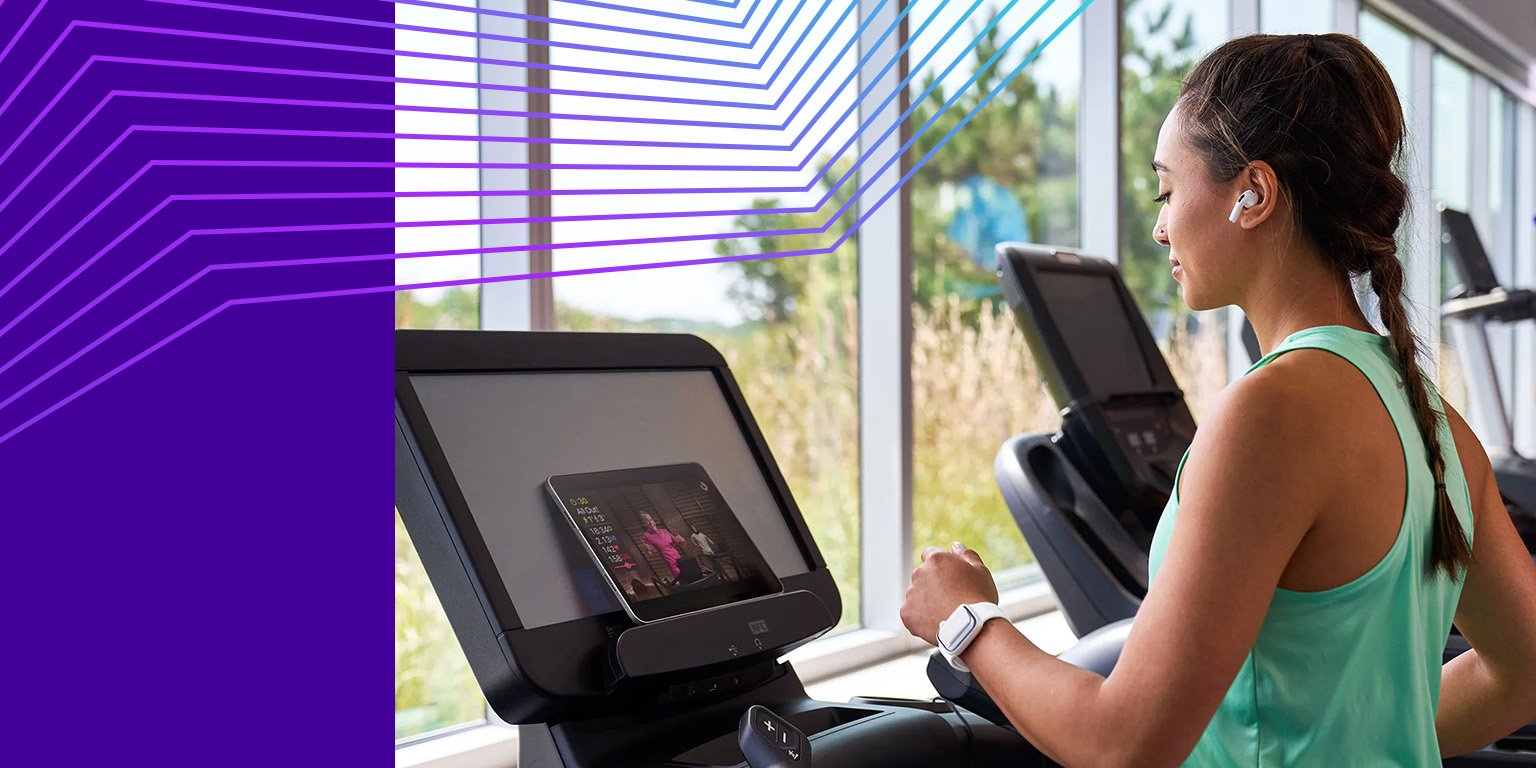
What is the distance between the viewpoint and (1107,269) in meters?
2.80

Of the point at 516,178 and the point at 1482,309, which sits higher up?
the point at 516,178

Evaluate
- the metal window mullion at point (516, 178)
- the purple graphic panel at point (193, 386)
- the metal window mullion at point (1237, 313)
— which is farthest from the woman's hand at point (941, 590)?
the metal window mullion at point (1237, 313)

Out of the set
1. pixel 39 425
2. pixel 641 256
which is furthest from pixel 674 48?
pixel 39 425

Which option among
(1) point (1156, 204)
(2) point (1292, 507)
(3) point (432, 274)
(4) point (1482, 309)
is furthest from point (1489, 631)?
(4) point (1482, 309)

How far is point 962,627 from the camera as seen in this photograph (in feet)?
4.22

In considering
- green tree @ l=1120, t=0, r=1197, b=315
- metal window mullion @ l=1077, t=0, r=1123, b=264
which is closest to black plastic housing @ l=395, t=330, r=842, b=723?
metal window mullion @ l=1077, t=0, r=1123, b=264

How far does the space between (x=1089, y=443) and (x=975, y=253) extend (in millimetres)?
1401

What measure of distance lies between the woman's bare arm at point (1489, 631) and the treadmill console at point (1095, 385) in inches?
39.3

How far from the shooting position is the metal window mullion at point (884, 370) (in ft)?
10.1

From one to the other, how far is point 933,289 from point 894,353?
0.61 metres

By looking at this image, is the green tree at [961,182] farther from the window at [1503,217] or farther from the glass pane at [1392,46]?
the window at [1503,217]

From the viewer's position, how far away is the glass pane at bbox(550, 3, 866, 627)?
8.10 feet

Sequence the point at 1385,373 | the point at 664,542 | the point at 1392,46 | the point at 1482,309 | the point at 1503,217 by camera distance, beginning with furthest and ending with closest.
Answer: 1. the point at 1503,217
2. the point at 1392,46
3. the point at 1482,309
4. the point at 664,542
5. the point at 1385,373

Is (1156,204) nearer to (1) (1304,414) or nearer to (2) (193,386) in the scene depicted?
(1) (1304,414)
